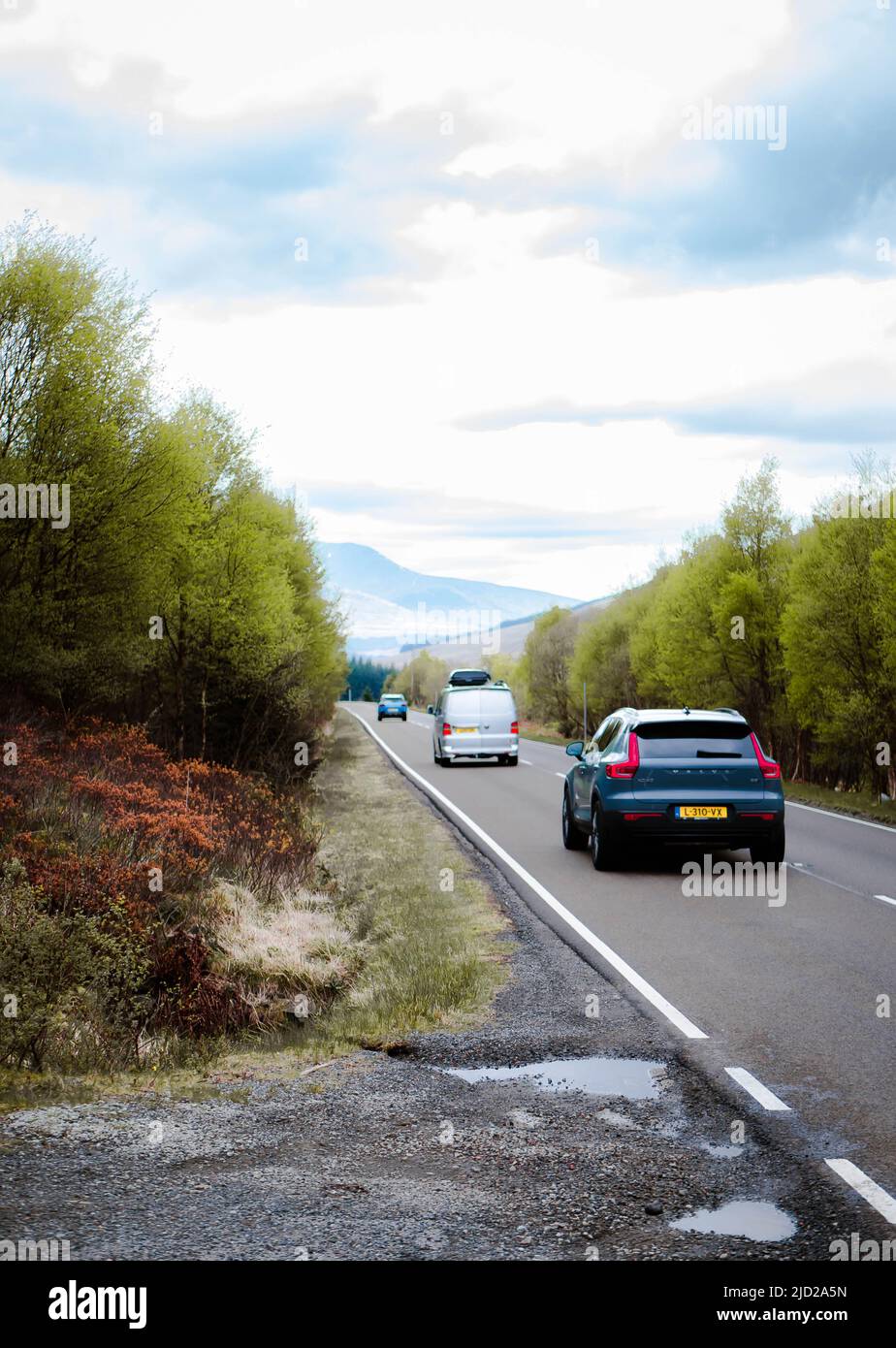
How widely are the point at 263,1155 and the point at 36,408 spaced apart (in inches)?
767

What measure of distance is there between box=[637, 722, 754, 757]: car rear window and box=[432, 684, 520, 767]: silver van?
61.8 ft

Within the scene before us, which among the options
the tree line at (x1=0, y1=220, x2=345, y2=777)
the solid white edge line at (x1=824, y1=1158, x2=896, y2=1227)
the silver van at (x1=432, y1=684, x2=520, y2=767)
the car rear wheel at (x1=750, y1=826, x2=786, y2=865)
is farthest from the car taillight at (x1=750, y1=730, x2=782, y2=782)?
the silver van at (x1=432, y1=684, x2=520, y2=767)

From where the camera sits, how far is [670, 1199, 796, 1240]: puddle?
4156 mm

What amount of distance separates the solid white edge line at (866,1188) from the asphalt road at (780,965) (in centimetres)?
2

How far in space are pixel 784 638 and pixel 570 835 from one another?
2153cm

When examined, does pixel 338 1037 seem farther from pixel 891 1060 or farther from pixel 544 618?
pixel 544 618

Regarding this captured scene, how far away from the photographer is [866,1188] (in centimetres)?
455

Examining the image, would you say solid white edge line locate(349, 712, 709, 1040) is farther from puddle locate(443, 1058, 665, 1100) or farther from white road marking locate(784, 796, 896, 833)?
white road marking locate(784, 796, 896, 833)

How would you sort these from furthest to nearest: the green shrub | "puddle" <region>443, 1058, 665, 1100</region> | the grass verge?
1. the grass verge
2. the green shrub
3. "puddle" <region>443, 1058, 665, 1100</region>

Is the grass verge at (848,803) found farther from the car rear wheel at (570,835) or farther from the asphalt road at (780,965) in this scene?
the car rear wheel at (570,835)

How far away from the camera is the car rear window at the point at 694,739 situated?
13438mm

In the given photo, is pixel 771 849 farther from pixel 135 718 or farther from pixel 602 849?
pixel 135 718
